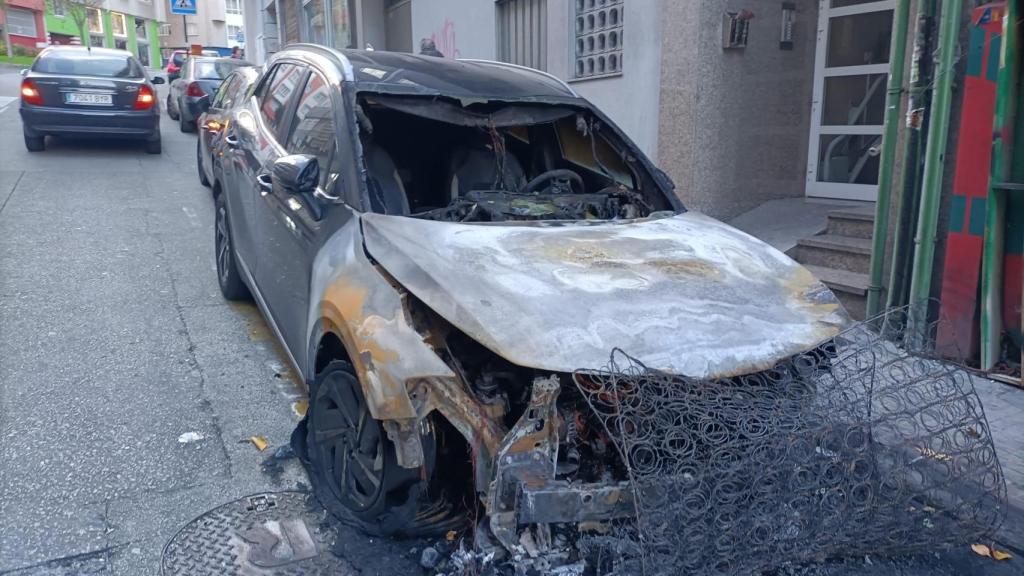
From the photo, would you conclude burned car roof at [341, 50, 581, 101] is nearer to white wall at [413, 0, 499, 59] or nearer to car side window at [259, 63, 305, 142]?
car side window at [259, 63, 305, 142]

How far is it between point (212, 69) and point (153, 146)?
355 cm

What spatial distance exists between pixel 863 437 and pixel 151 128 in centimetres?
1217

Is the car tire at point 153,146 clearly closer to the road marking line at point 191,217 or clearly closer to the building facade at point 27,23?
the road marking line at point 191,217

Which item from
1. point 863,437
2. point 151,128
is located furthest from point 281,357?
point 151,128

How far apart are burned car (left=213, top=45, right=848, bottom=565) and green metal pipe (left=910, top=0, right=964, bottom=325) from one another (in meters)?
2.12

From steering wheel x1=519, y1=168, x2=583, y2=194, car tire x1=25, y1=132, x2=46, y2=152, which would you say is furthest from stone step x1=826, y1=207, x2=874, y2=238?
car tire x1=25, y1=132, x2=46, y2=152

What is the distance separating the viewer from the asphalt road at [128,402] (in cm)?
310

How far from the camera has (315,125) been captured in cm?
415

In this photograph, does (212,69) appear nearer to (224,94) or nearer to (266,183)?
(224,94)

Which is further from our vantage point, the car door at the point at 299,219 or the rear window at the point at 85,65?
the rear window at the point at 85,65

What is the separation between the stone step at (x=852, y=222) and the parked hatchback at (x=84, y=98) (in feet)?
33.2

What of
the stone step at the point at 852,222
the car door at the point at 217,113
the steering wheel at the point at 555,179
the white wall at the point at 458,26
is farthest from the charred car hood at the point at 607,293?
the white wall at the point at 458,26

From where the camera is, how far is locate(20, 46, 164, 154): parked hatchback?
11453 millimetres

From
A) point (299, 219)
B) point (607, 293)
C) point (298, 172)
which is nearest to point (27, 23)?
point (299, 219)
